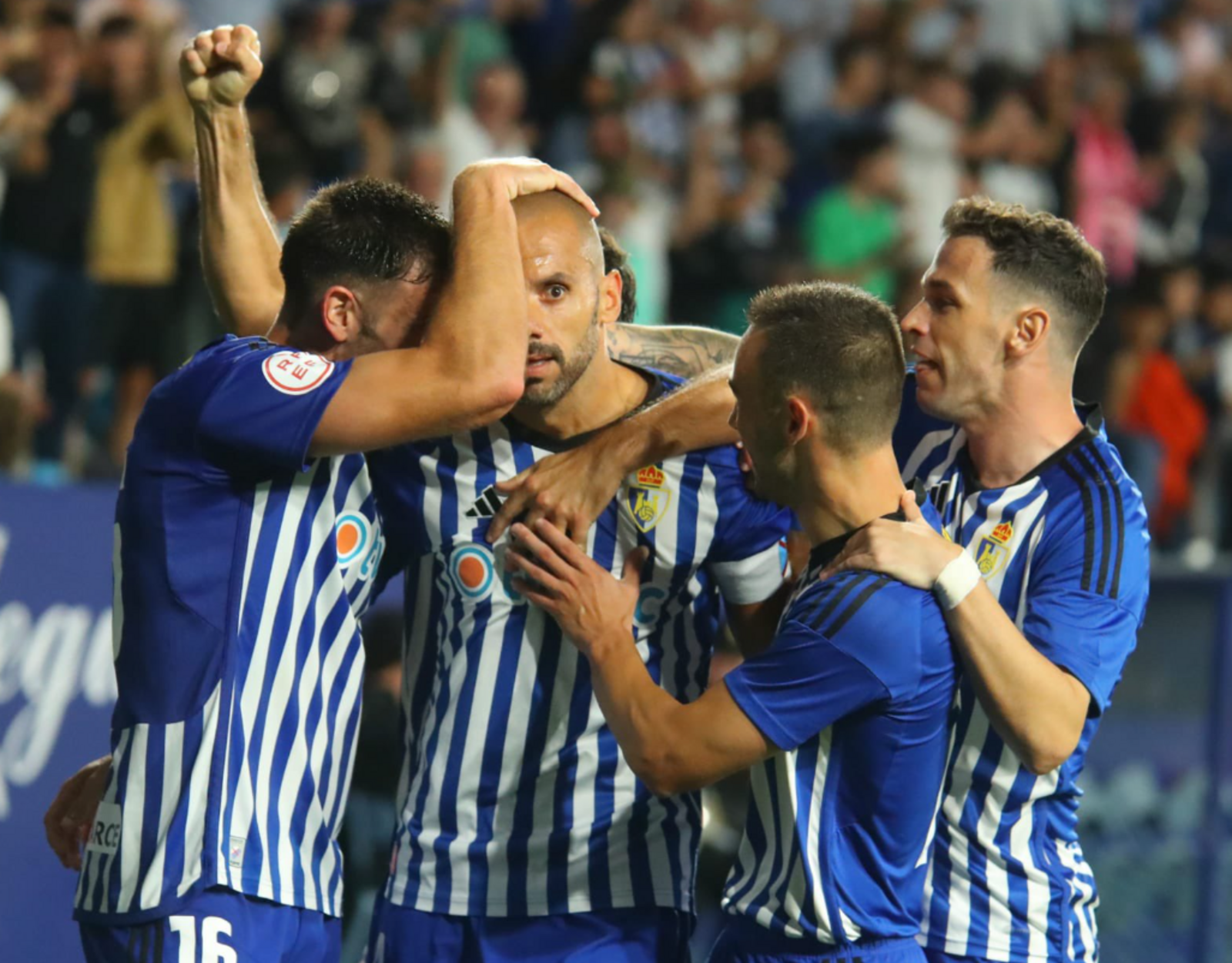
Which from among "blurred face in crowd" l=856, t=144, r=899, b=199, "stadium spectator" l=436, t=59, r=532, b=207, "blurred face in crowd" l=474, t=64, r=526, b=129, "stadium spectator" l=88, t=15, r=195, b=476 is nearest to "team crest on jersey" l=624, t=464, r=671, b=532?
"stadium spectator" l=88, t=15, r=195, b=476

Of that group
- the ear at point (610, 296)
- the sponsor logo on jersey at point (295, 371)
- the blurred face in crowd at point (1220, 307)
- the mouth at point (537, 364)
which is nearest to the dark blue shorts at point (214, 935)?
the sponsor logo on jersey at point (295, 371)

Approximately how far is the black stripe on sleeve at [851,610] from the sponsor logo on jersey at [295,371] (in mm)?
1010

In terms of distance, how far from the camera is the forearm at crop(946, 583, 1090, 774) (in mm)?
3092

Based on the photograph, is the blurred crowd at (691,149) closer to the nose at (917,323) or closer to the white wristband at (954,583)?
the nose at (917,323)

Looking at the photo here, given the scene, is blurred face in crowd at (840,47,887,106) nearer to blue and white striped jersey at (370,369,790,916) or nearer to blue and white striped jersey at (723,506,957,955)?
blue and white striped jersey at (370,369,790,916)

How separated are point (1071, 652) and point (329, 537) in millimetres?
1441

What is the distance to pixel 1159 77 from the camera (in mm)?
14430

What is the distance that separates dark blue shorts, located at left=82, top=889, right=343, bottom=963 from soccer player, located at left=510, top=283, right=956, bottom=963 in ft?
2.33

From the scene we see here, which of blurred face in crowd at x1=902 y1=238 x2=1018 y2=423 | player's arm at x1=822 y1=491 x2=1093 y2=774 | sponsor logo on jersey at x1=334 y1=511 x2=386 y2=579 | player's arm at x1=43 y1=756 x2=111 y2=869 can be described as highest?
blurred face in crowd at x1=902 y1=238 x2=1018 y2=423

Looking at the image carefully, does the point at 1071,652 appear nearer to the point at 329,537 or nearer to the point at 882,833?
the point at 882,833

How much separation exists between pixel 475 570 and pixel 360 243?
726 mm

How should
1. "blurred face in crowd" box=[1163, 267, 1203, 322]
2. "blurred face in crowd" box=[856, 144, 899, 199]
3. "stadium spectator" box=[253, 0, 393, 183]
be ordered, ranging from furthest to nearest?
"blurred face in crowd" box=[1163, 267, 1203, 322]
"blurred face in crowd" box=[856, 144, 899, 199]
"stadium spectator" box=[253, 0, 393, 183]

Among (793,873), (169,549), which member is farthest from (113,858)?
(793,873)

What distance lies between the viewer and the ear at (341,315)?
131 inches
